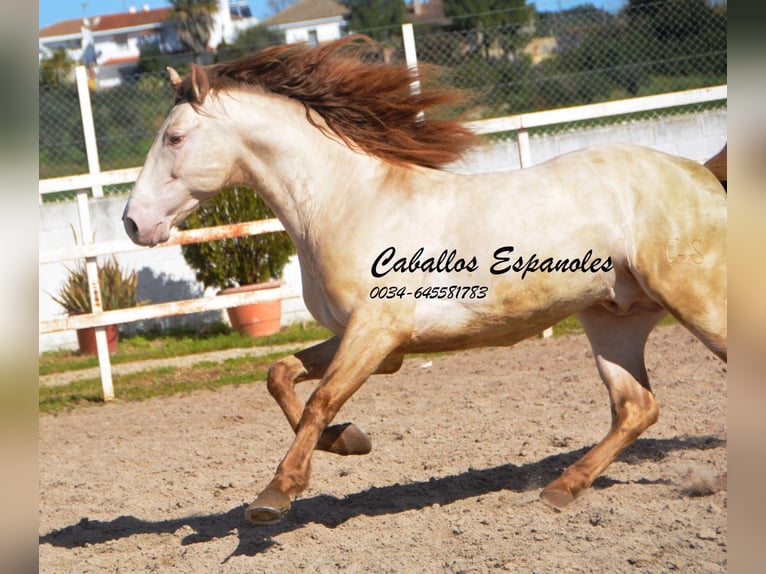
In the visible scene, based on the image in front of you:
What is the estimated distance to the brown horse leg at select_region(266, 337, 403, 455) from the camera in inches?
150

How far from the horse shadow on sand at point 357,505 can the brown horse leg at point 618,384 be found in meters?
0.24

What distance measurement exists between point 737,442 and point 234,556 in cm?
286

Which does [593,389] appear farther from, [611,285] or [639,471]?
[611,285]

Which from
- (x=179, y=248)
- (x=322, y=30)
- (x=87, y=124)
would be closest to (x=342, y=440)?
(x=87, y=124)

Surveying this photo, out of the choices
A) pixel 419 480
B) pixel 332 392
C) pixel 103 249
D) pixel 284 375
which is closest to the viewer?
pixel 332 392

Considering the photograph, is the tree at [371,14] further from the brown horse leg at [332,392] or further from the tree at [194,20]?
the brown horse leg at [332,392]

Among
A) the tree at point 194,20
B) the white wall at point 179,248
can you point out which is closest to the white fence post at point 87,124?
the white wall at point 179,248

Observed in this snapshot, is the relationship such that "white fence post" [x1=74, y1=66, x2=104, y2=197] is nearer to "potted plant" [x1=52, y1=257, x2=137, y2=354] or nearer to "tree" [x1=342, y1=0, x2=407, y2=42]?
"potted plant" [x1=52, y1=257, x2=137, y2=354]

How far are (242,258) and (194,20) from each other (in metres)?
28.5

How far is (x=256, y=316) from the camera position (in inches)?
387

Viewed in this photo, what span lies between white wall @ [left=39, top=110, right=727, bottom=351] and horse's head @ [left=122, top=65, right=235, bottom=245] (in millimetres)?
6659

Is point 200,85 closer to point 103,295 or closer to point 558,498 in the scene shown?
point 558,498

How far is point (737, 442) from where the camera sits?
3.13ft

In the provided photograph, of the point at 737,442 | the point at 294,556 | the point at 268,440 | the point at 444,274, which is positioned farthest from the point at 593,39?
the point at 737,442
